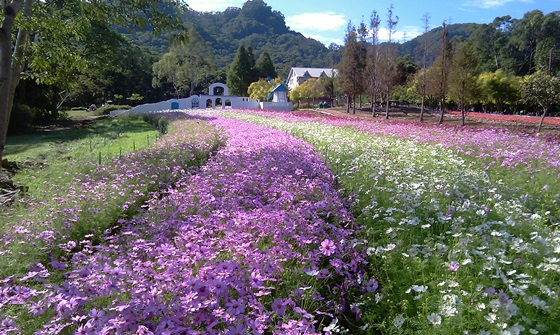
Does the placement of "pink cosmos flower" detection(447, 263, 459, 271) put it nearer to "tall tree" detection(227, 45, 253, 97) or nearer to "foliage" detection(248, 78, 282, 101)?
"foliage" detection(248, 78, 282, 101)

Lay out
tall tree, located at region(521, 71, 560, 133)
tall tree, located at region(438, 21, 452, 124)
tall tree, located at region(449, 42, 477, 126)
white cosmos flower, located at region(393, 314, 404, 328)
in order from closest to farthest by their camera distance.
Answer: white cosmos flower, located at region(393, 314, 404, 328) → tall tree, located at region(521, 71, 560, 133) → tall tree, located at region(449, 42, 477, 126) → tall tree, located at region(438, 21, 452, 124)

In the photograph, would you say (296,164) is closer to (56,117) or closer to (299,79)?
(56,117)

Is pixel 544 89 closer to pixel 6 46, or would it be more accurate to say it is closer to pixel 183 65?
pixel 6 46

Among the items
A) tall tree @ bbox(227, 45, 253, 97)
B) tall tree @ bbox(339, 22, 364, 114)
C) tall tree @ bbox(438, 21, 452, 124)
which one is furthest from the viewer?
tall tree @ bbox(227, 45, 253, 97)

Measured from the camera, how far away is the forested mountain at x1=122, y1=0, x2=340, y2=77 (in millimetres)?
135350

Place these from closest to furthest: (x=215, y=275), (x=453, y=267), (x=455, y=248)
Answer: (x=215, y=275)
(x=453, y=267)
(x=455, y=248)

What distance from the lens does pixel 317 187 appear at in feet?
14.6

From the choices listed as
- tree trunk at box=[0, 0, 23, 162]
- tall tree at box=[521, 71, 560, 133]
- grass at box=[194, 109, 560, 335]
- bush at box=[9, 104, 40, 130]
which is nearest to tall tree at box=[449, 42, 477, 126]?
tall tree at box=[521, 71, 560, 133]

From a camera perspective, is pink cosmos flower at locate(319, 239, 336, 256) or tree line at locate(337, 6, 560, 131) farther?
tree line at locate(337, 6, 560, 131)

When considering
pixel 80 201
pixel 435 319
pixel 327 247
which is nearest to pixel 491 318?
pixel 435 319

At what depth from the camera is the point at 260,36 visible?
536 ft

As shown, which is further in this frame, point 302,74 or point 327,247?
point 302,74

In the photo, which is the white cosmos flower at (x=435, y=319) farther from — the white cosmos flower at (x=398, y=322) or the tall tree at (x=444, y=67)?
the tall tree at (x=444, y=67)

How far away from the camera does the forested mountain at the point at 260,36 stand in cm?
13535
